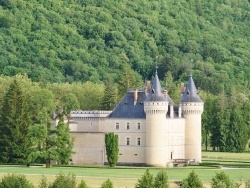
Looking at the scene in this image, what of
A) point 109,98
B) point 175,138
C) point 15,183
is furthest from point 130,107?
point 15,183

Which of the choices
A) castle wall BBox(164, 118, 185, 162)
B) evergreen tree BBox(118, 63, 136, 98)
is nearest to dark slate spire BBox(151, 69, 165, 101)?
castle wall BBox(164, 118, 185, 162)

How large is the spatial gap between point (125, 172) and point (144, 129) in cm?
1012

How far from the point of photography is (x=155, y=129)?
334 feet

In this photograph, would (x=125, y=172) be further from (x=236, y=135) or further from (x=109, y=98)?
(x=109, y=98)

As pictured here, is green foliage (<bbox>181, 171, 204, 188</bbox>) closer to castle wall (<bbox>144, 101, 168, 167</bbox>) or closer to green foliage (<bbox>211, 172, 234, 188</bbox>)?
green foliage (<bbox>211, 172, 234, 188</bbox>)

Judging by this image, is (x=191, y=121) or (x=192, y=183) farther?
(x=191, y=121)

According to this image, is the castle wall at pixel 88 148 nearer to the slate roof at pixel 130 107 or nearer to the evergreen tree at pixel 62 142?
the slate roof at pixel 130 107

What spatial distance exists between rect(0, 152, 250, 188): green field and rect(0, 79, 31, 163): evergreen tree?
3.64 meters

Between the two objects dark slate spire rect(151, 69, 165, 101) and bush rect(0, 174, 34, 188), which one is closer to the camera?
bush rect(0, 174, 34, 188)

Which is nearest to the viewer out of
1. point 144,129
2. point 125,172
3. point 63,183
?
point 63,183

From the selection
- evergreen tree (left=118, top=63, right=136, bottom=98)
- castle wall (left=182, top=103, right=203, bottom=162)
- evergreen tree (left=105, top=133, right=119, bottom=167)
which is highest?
evergreen tree (left=118, top=63, right=136, bottom=98)

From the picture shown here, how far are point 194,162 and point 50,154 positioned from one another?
1304 cm

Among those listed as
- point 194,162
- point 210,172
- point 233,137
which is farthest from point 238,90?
point 210,172

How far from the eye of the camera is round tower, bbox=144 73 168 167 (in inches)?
3999
